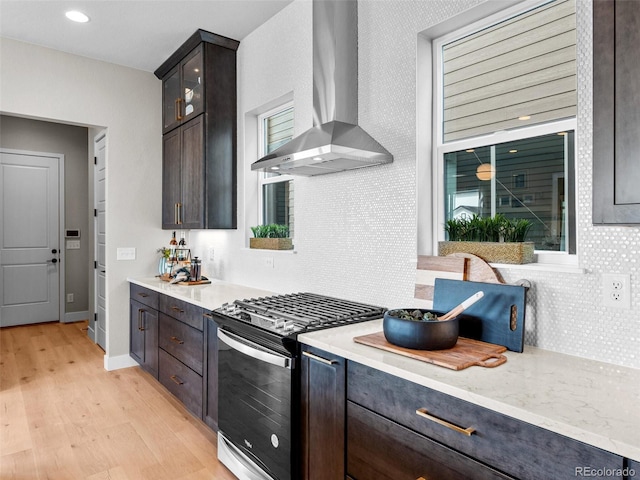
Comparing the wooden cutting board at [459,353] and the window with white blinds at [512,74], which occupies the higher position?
the window with white blinds at [512,74]

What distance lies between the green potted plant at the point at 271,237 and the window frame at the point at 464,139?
1264mm

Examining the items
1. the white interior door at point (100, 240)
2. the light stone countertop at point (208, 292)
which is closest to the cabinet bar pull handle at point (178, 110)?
the white interior door at point (100, 240)

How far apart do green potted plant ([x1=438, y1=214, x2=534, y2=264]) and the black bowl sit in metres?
0.41

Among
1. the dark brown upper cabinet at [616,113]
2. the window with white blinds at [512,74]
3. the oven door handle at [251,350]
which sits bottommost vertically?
the oven door handle at [251,350]

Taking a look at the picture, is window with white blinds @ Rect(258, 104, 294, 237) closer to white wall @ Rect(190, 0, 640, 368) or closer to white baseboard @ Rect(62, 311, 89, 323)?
white wall @ Rect(190, 0, 640, 368)

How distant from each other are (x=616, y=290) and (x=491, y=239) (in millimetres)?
521

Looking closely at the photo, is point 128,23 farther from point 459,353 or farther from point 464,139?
point 459,353

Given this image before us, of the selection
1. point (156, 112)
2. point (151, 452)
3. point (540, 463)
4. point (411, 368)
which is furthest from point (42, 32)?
point (540, 463)

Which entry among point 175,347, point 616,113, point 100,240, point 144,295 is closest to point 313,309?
point 175,347

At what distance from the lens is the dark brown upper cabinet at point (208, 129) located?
134 inches

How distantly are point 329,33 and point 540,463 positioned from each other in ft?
7.10

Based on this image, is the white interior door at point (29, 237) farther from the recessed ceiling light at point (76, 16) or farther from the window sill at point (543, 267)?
the window sill at point (543, 267)

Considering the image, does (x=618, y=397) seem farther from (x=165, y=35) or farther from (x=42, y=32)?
(x=42, y=32)

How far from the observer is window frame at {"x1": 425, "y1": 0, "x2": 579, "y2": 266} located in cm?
167
